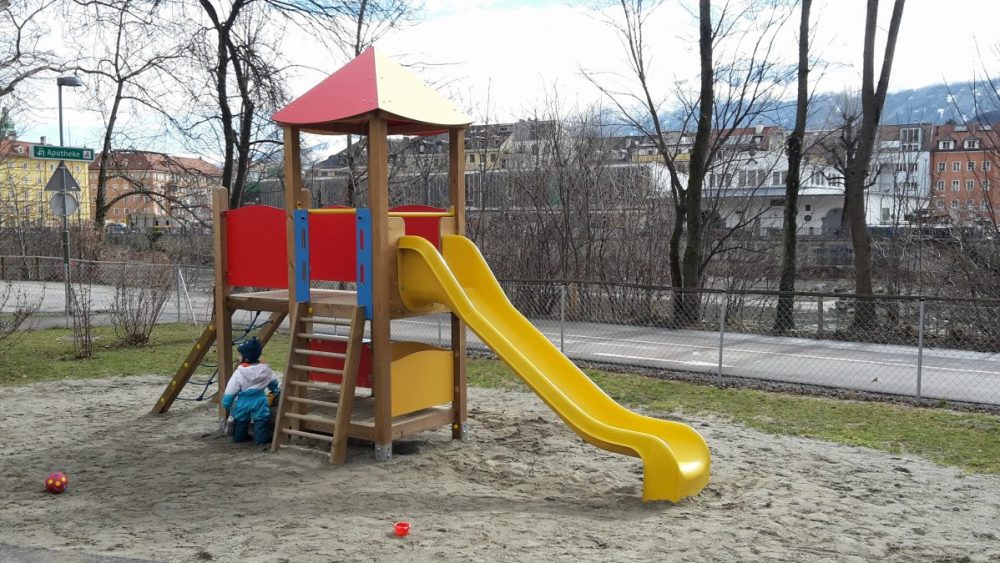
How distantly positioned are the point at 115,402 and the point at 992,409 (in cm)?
1044

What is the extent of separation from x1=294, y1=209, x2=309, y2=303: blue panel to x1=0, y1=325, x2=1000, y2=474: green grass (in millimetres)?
4041

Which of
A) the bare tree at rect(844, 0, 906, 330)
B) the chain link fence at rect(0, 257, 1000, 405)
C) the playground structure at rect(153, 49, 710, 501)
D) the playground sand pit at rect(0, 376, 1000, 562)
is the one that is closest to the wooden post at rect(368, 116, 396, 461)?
the playground structure at rect(153, 49, 710, 501)

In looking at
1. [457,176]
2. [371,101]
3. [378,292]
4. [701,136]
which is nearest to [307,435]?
[378,292]

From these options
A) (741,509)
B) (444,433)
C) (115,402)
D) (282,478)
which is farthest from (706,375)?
(115,402)

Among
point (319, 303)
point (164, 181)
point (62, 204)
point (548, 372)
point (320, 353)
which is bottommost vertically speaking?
point (548, 372)

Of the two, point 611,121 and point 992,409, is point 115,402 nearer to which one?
point 992,409

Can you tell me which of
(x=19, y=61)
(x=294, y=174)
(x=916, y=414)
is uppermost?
(x=19, y=61)

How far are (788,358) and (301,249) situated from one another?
8735 millimetres

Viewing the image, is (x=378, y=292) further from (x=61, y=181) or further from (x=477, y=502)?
(x=61, y=181)

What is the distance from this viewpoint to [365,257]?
23.4 feet

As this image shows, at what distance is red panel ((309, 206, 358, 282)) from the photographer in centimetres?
739

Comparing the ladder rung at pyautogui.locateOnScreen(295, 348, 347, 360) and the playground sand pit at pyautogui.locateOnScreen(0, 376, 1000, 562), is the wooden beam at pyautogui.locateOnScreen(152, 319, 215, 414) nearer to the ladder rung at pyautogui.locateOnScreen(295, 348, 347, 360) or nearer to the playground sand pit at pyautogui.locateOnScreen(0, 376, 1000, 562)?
the playground sand pit at pyautogui.locateOnScreen(0, 376, 1000, 562)

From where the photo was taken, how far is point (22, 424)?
8.62 meters

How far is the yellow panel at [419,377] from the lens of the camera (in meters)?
7.41
